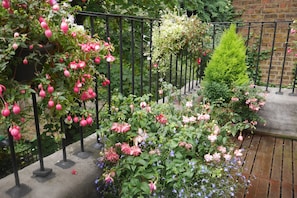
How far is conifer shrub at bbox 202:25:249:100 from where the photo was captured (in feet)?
9.57

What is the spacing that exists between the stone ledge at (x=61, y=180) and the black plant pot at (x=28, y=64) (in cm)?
52

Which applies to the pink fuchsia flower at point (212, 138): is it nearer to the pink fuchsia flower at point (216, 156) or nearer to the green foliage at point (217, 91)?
the pink fuchsia flower at point (216, 156)

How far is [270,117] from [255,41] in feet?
9.31

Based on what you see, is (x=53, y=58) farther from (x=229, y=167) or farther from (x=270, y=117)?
(x=270, y=117)

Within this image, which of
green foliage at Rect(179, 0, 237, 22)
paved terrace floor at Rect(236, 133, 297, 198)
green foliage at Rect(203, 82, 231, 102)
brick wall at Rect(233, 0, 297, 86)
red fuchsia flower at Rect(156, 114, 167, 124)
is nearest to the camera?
red fuchsia flower at Rect(156, 114, 167, 124)

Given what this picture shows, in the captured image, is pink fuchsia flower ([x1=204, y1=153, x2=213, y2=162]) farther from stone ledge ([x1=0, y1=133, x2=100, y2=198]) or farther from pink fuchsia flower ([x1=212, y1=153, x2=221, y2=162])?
stone ledge ([x1=0, y1=133, x2=100, y2=198])

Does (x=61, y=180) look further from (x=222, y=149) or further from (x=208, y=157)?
(x=222, y=149)

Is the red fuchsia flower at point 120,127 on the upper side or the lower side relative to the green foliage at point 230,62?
lower

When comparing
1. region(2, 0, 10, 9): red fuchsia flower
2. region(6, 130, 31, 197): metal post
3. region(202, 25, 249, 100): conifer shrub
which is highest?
region(2, 0, 10, 9): red fuchsia flower

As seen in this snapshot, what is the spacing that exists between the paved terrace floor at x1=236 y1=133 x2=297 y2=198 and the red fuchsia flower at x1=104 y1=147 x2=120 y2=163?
0.89 meters

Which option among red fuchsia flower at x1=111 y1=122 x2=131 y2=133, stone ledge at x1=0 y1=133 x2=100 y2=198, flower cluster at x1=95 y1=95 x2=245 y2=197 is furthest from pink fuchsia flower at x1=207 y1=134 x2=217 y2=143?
stone ledge at x1=0 y1=133 x2=100 y2=198

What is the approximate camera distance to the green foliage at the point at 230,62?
2.92 meters

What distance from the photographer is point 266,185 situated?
200 centimetres

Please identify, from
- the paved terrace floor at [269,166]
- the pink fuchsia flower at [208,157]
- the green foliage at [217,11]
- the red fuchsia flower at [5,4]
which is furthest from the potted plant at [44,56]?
the green foliage at [217,11]
